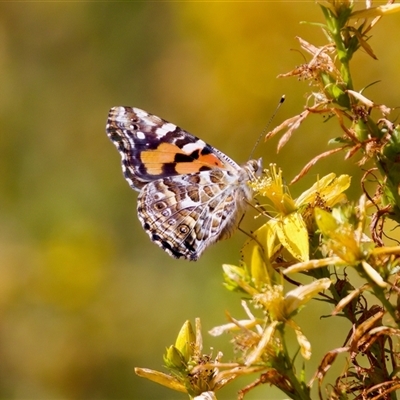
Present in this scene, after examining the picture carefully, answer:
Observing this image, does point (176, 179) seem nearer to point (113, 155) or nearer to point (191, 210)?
point (191, 210)

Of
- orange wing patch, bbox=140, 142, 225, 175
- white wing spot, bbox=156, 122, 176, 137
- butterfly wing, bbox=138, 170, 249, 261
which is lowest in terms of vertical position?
butterfly wing, bbox=138, 170, 249, 261

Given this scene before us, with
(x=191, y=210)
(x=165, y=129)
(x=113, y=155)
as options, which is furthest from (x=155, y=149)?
(x=113, y=155)

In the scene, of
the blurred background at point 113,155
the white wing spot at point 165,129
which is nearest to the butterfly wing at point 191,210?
the white wing spot at point 165,129

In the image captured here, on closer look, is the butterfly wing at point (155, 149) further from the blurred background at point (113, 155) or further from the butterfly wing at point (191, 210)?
the blurred background at point (113, 155)

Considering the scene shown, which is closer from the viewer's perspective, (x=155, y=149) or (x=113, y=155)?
(x=155, y=149)

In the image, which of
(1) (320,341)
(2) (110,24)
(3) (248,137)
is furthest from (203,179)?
(2) (110,24)

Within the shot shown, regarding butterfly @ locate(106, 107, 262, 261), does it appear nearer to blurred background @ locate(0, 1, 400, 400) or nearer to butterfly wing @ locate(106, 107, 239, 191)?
butterfly wing @ locate(106, 107, 239, 191)

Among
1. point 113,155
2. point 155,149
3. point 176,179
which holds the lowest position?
point 176,179

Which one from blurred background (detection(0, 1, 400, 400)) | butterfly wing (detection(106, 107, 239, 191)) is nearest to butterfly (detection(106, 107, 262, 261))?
butterfly wing (detection(106, 107, 239, 191))

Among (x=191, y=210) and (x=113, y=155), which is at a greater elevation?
(x=113, y=155)
